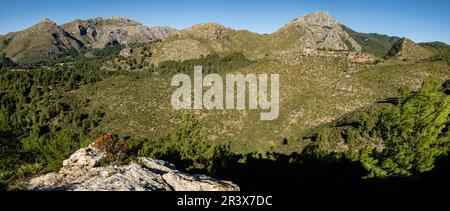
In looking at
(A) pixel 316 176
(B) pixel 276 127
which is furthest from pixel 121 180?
(B) pixel 276 127

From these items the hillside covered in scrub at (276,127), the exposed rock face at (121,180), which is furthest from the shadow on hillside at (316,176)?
the exposed rock face at (121,180)

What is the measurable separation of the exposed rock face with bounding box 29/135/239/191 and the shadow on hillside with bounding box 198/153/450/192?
15.1m

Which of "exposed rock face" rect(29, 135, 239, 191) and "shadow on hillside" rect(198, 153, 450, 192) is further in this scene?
"shadow on hillside" rect(198, 153, 450, 192)

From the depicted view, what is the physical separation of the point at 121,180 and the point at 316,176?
33651 mm

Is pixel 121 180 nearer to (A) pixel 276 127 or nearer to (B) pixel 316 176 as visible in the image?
(B) pixel 316 176

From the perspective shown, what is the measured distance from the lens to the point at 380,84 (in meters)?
110

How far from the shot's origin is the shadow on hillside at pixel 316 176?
34.2 meters

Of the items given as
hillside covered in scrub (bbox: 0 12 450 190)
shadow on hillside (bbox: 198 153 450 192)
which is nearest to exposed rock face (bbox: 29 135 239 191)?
A: hillside covered in scrub (bbox: 0 12 450 190)

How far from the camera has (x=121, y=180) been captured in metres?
17.8

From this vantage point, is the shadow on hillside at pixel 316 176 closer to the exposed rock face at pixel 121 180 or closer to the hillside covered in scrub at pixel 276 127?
the hillside covered in scrub at pixel 276 127

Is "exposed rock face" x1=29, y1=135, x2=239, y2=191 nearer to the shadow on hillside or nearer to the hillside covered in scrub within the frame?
the hillside covered in scrub

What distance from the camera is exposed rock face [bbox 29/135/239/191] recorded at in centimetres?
1731
